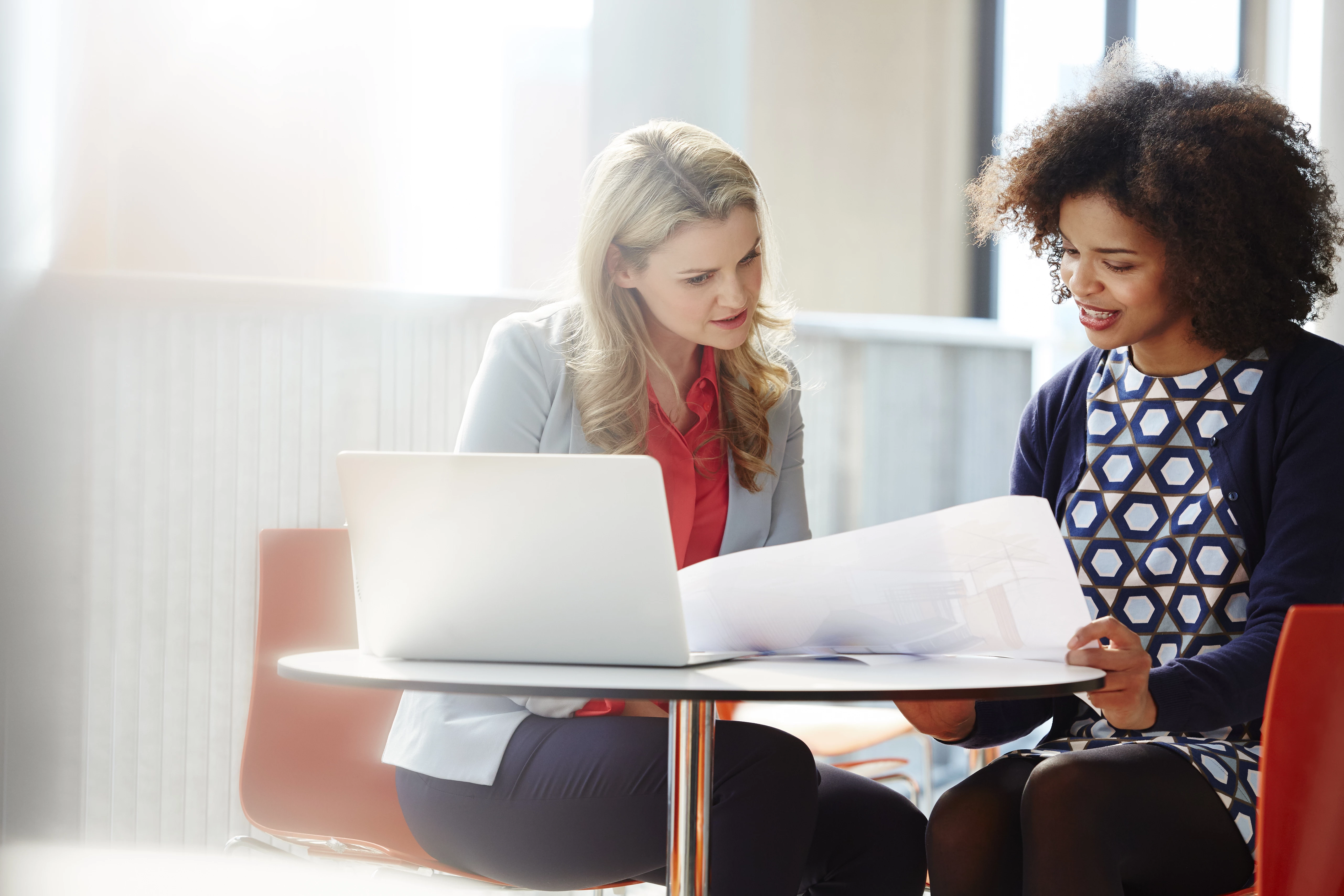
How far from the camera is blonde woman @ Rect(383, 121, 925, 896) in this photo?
1.12 meters

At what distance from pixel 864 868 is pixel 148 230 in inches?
79.3

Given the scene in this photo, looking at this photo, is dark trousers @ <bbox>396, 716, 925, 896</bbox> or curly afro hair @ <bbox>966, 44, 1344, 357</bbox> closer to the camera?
dark trousers @ <bbox>396, 716, 925, 896</bbox>

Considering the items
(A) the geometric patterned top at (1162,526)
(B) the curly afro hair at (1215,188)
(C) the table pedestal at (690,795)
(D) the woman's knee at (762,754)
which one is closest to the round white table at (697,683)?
(C) the table pedestal at (690,795)

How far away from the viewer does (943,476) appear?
333 centimetres

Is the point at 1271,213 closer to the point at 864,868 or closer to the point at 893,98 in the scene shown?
the point at 864,868

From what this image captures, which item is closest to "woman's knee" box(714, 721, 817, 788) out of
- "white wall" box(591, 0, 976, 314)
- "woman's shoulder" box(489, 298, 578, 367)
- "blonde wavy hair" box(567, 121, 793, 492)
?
"blonde wavy hair" box(567, 121, 793, 492)

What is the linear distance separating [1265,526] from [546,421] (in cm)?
80

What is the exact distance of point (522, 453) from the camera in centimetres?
107

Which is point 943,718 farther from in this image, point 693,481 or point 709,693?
point 709,693

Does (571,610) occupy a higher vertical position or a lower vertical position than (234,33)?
lower

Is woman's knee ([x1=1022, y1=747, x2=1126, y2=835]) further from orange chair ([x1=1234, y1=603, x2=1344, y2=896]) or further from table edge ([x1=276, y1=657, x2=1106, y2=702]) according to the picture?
table edge ([x1=276, y1=657, x2=1106, y2=702])

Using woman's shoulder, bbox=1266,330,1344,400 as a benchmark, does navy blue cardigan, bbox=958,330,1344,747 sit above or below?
below

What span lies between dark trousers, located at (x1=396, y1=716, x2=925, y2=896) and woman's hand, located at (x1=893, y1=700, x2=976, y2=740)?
150mm

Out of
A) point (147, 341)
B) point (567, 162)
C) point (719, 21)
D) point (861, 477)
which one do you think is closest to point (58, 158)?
point (147, 341)
